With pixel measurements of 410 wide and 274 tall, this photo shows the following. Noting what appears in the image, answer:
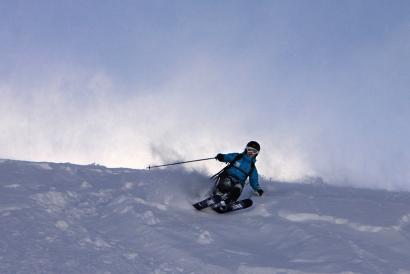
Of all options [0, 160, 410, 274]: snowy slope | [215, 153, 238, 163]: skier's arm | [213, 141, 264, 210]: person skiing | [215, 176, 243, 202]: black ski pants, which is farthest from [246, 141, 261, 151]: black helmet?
[0, 160, 410, 274]: snowy slope

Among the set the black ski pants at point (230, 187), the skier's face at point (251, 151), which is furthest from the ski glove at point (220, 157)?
the skier's face at point (251, 151)

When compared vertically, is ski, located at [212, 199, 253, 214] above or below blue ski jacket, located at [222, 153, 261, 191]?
below

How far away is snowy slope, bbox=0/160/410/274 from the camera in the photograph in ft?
22.4

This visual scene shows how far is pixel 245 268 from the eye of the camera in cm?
704

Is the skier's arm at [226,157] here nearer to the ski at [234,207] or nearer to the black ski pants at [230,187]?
the black ski pants at [230,187]

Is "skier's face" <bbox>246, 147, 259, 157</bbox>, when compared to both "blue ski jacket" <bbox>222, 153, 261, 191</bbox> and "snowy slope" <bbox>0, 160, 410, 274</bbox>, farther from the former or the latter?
"snowy slope" <bbox>0, 160, 410, 274</bbox>

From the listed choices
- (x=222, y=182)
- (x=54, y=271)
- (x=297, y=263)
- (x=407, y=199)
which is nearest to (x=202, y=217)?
(x=222, y=182)

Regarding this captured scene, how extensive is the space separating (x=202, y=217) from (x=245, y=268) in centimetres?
284

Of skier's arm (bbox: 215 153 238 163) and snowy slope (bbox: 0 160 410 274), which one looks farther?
skier's arm (bbox: 215 153 238 163)

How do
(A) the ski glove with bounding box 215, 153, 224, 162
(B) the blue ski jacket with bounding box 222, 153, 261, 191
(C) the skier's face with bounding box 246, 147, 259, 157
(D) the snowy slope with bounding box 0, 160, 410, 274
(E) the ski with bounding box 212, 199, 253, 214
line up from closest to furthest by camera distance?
(D) the snowy slope with bounding box 0, 160, 410, 274 < (E) the ski with bounding box 212, 199, 253, 214 < (B) the blue ski jacket with bounding box 222, 153, 261, 191 < (A) the ski glove with bounding box 215, 153, 224, 162 < (C) the skier's face with bounding box 246, 147, 259, 157

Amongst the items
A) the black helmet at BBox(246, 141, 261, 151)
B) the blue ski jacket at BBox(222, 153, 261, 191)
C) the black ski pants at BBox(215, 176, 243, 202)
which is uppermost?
the black helmet at BBox(246, 141, 261, 151)

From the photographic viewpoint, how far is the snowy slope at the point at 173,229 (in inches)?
268

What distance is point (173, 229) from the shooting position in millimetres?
8500

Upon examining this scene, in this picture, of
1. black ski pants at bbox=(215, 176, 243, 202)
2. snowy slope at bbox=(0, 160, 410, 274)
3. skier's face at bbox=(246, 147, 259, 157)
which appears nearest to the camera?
snowy slope at bbox=(0, 160, 410, 274)
